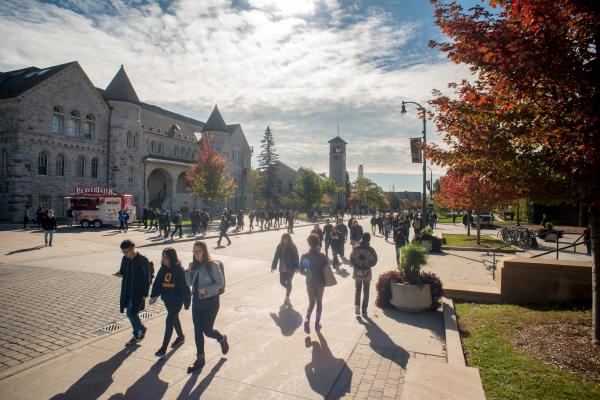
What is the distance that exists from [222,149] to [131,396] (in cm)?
5873

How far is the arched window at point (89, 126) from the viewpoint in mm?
39741

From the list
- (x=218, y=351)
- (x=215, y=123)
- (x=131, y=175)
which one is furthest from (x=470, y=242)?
(x=215, y=123)

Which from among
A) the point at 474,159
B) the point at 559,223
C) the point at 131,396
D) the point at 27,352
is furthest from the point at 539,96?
the point at 559,223

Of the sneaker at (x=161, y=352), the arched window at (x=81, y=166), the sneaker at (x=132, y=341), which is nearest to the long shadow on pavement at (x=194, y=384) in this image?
the sneaker at (x=161, y=352)

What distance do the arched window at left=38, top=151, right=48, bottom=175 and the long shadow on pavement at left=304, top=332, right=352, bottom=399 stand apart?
37783 mm

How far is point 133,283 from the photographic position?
624 centimetres

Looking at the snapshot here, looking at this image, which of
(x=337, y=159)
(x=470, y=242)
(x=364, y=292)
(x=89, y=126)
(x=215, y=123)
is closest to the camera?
(x=364, y=292)

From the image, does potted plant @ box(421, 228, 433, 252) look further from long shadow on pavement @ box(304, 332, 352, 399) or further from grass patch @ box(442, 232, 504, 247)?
long shadow on pavement @ box(304, 332, 352, 399)

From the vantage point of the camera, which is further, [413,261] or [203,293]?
[413,261]

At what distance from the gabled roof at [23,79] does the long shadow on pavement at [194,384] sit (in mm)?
38317

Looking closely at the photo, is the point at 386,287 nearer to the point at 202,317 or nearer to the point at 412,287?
the point at 412,287

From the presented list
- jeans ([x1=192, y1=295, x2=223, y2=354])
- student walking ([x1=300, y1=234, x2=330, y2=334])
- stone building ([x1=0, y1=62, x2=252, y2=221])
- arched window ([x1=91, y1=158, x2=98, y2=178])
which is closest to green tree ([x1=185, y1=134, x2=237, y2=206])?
stone building ([x1=0, y1=62, x2=252, y2=221])

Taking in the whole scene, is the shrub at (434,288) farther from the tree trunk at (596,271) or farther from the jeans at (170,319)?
the jeans at (170,319)

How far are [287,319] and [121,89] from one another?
43.5 m
